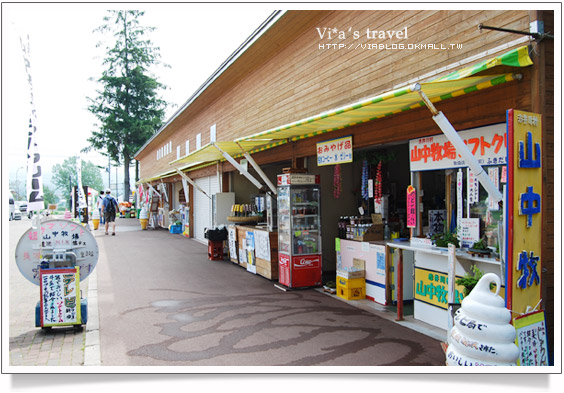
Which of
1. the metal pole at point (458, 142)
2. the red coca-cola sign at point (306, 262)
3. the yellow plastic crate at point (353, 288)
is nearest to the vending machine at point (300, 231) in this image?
the red coca-cola sign at point (306, 262)

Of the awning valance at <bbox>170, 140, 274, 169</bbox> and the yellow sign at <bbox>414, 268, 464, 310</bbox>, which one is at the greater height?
the awning valance at <bbox>170, 140, 274, 169</bbox>

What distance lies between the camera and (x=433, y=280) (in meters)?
6.01

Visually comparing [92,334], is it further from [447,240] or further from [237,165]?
[447,240]

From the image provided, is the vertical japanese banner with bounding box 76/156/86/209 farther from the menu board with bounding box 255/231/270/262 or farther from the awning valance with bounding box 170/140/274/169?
the menu board with bounding box 255/231/270/262

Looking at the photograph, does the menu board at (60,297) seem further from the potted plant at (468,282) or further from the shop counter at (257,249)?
the potted plant at (468,282)

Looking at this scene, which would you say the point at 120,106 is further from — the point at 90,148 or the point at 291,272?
the point at 291,272

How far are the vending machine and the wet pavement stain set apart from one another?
2.91 ft

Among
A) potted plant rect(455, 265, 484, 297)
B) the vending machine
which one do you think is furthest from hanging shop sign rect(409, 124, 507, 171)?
the vending machine

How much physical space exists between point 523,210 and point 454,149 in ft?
5.70

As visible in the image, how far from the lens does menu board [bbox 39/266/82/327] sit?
19.3 ft

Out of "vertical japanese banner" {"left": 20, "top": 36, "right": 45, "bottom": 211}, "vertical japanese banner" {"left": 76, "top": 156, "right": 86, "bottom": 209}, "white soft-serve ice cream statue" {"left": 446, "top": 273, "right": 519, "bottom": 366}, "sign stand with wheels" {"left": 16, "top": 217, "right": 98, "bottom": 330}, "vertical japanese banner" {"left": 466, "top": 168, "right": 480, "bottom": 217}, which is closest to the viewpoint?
"white soft-serve ice cream statue" {"left": 446, "top": 273, "right": 519, "bottom": 366}

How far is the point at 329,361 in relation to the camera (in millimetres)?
4898

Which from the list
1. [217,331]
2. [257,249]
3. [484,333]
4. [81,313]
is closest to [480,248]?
[484,333]
